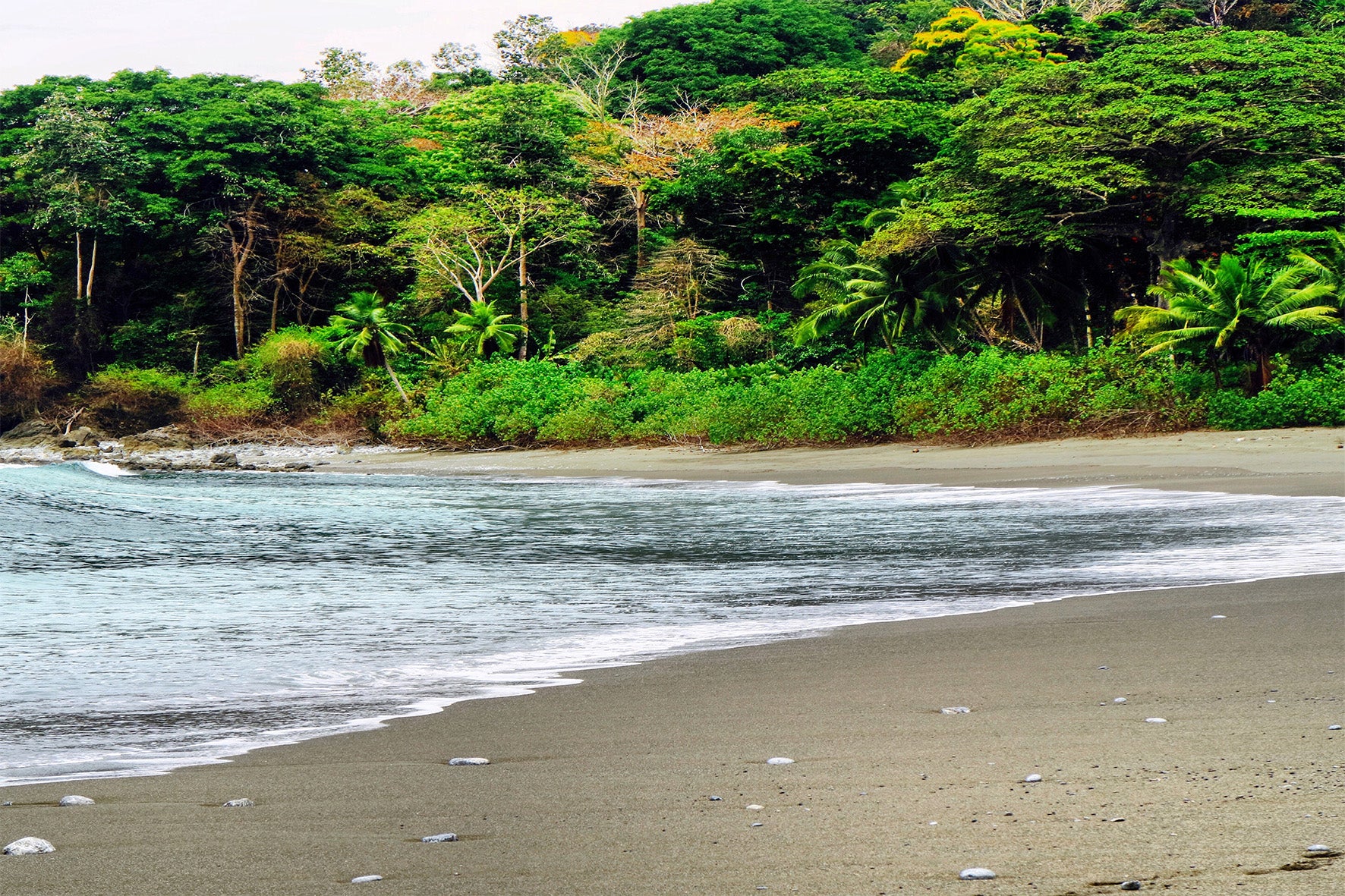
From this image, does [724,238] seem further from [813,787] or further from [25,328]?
[813,787]

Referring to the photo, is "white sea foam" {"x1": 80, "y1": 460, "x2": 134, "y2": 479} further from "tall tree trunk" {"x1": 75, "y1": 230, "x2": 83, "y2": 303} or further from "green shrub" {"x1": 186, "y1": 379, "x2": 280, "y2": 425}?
"tall tree trunk" {"x1": 75, "y1": 230, "x2": 83, "y2": 303}

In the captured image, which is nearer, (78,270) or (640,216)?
(640,216)

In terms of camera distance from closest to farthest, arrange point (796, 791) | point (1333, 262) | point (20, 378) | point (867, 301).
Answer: point (796, 791)
point (1333, 262)
point (867, 301)
point (20, 378)

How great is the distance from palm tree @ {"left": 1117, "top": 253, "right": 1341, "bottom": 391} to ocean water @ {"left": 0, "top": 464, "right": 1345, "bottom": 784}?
23.9 feet

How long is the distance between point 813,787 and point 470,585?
6.18 meters

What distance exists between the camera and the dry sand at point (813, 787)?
2.51 m

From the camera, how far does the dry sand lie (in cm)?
251

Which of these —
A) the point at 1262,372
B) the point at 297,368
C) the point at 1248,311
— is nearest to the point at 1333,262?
the point at 1248,311

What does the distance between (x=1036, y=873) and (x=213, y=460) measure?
110ft

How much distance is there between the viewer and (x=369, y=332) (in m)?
37.7

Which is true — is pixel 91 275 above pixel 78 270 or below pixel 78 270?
below

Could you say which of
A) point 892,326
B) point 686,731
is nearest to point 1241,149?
point 892,326

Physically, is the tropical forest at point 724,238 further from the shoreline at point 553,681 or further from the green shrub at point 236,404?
the shoreline at point 553,681

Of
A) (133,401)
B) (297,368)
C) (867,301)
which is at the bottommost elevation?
(133,401)
